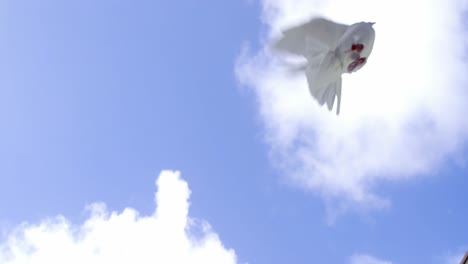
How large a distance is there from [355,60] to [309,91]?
1194 millimetres

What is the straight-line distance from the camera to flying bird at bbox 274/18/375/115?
50.3 ft

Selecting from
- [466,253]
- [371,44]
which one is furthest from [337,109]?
[466,253]

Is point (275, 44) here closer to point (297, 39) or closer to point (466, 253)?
point (297, 39)

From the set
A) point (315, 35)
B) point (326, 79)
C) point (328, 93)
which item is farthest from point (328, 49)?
point (328, 93)

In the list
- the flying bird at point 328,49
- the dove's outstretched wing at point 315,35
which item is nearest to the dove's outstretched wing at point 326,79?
the flying bird at point 328,49

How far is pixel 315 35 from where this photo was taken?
15.8 metres

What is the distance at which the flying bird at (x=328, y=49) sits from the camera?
15320 mm

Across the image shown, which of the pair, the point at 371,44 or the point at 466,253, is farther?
the point at 466,253

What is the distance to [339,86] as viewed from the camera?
16094mm

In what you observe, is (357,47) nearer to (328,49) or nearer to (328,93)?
(328,49)

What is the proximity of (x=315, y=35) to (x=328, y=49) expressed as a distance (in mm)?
425

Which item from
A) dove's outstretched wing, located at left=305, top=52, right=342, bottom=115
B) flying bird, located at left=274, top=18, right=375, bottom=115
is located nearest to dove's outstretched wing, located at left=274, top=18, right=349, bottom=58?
flying bird, located at left=274, top=18, right=375, bottom=115

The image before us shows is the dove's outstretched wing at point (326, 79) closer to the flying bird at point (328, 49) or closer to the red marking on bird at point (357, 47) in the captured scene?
the flying bird at point (328, 49)

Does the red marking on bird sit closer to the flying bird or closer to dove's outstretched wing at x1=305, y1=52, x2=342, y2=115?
the flying bird
